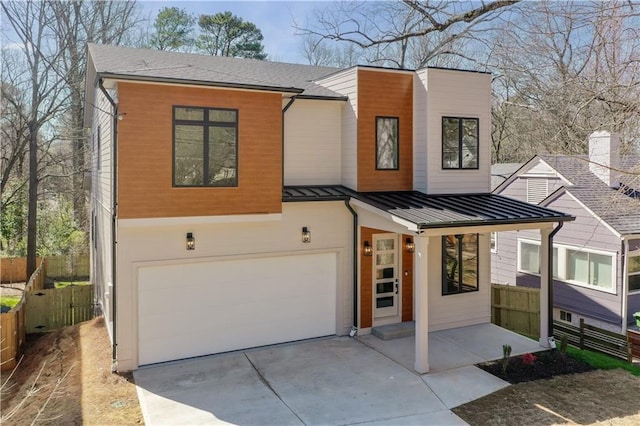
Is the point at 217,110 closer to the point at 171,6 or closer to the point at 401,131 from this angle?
the point at 401,131

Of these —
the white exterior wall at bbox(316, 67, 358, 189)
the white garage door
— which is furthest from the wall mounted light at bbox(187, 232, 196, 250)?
the white exterior wall at bbox(316, 67, 358, 189)

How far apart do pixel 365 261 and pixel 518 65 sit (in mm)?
7313

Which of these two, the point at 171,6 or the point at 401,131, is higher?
the point at 171,6

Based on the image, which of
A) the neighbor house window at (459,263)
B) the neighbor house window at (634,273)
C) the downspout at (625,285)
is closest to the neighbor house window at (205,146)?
the neighbor house window at (459,263)

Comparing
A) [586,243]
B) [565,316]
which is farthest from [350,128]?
[565,316]

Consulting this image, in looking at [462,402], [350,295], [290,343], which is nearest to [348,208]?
[350,295]

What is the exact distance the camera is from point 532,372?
902cm

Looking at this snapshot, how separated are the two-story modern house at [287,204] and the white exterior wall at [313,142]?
3 cm

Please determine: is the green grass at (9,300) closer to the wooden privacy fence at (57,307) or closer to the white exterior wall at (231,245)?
the wooden privacy fence at (57,307)

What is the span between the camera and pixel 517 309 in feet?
43.8

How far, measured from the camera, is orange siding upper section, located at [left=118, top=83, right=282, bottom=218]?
27.9ft

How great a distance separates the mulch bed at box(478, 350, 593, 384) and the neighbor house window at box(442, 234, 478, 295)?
2.38 meters

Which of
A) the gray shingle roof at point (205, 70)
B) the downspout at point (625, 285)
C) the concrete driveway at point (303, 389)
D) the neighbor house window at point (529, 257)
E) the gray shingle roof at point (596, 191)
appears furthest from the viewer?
the neighbor house window at point (529, 257)

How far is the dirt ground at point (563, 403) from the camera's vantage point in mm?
7242
